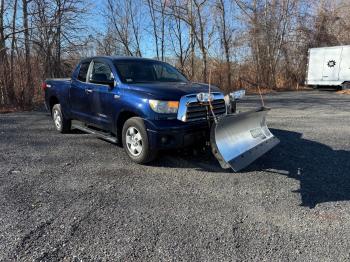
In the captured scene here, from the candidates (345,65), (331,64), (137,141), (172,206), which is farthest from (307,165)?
(331,64)

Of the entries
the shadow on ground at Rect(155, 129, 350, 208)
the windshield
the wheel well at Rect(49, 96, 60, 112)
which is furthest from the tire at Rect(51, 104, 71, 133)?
the shadow on ground at Rect(155, 129, 350, 208)

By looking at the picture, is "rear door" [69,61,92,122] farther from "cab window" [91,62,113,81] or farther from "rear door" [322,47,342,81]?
"rear door" [322,47,342,81]

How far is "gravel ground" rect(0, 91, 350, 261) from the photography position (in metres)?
3.02

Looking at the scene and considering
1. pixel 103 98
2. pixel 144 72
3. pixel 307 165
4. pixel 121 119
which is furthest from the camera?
pixel 144 72

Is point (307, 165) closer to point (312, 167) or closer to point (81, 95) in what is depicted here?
point (312, 167)

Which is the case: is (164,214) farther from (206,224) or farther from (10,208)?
(10,208)

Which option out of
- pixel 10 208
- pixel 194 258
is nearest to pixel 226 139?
pixel 194 258

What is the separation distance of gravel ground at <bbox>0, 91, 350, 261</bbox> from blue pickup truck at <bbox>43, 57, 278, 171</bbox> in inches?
19.7

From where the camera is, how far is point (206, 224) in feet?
11.4

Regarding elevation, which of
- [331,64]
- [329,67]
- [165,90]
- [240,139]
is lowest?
[240,139]

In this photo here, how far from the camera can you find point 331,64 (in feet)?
76.7

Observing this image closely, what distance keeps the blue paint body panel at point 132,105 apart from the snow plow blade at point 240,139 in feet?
1.80

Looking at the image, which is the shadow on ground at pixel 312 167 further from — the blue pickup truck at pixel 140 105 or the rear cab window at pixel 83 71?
the rear cab window at pixel 83 71

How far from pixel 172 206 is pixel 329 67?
23.3m
